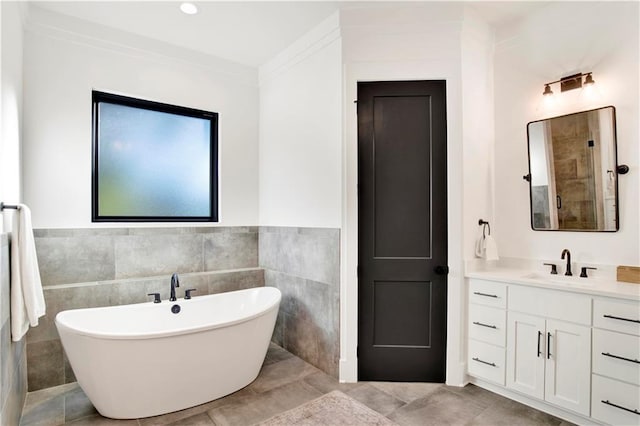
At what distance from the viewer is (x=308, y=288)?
122 inches

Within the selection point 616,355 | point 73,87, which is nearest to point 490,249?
point 616,355

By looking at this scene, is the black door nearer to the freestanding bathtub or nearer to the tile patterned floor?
the tile patterned floor

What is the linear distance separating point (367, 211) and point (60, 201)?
2415mm

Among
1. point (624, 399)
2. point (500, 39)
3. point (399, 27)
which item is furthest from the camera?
point (500, 39)

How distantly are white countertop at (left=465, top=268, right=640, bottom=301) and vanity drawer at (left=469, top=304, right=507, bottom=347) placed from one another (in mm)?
236

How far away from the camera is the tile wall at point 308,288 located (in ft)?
9.29

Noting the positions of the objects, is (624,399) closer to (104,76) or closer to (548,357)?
(548,357)

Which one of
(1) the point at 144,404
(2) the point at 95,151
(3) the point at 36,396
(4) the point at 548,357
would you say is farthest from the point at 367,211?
(3) the point at 36,396

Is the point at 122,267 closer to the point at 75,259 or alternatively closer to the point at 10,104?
the point at 75,259

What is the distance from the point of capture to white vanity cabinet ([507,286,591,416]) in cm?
210

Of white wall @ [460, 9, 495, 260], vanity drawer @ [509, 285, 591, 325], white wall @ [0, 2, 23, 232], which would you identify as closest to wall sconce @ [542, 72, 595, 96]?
white wall @ [460, 9, 495, 260]

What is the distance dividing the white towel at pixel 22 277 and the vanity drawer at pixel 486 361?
9.50 feet

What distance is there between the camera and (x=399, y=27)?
105 inches

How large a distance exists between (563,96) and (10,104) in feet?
12.3
